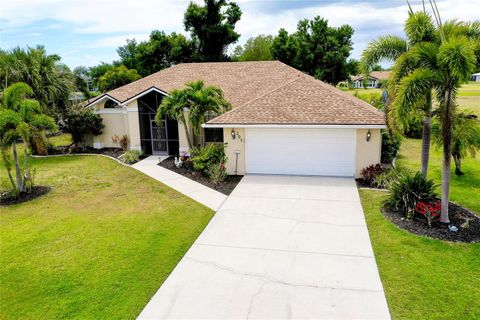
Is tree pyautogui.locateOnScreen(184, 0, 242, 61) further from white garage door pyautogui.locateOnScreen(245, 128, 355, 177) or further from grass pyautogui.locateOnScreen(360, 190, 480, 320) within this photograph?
grass pyautogui.locateOnScreen(360, 190, 480, 320)

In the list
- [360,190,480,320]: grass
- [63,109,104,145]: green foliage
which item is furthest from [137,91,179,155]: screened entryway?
[360,190,480,320]: grass

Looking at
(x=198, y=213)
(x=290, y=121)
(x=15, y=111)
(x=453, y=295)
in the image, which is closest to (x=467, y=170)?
(x=290, y=121)

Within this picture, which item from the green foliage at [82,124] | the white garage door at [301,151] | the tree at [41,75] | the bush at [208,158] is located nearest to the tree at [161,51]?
the tree at [41,75]

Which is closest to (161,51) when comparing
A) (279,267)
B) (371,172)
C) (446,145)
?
(371,172)

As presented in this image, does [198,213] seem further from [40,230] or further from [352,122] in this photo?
[352,122]

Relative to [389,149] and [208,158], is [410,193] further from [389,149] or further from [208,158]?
[208,158]

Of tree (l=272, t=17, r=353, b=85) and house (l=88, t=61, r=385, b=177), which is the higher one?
tree (l=272, t=17, r=353, b=85)
